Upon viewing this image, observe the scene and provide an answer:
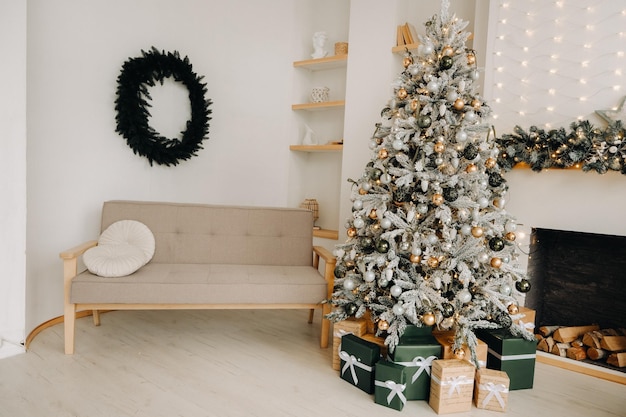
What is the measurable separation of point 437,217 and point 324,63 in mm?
2539

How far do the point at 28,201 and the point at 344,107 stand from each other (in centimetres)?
281

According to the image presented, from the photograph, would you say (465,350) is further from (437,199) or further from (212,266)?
(212,266)

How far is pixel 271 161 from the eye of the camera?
4449 millimetres

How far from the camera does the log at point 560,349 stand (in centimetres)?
284

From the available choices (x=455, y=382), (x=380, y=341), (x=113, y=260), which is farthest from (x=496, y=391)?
(x=113, y=260)

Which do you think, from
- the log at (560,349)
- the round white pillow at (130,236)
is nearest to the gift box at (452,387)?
the log at (560,349)

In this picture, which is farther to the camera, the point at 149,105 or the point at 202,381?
the point at 149,105

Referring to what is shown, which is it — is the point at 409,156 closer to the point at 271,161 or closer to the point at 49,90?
the point at 271,161

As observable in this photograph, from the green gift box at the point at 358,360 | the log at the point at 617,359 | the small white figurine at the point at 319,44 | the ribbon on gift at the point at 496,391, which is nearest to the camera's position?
the ribbon on gift at the point at 496,391

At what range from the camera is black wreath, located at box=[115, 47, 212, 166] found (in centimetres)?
331

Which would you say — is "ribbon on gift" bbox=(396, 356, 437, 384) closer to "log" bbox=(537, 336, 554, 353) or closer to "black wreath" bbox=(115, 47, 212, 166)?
"log" bbox=(537, 336, 554, 353)

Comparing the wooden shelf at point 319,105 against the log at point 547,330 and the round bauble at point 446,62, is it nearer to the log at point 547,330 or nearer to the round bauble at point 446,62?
the round bauble at point 446,62

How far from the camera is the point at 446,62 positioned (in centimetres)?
239

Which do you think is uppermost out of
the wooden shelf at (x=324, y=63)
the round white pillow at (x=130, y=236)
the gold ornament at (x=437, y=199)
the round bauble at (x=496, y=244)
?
the wooden shelf at (x=324, y=63)
